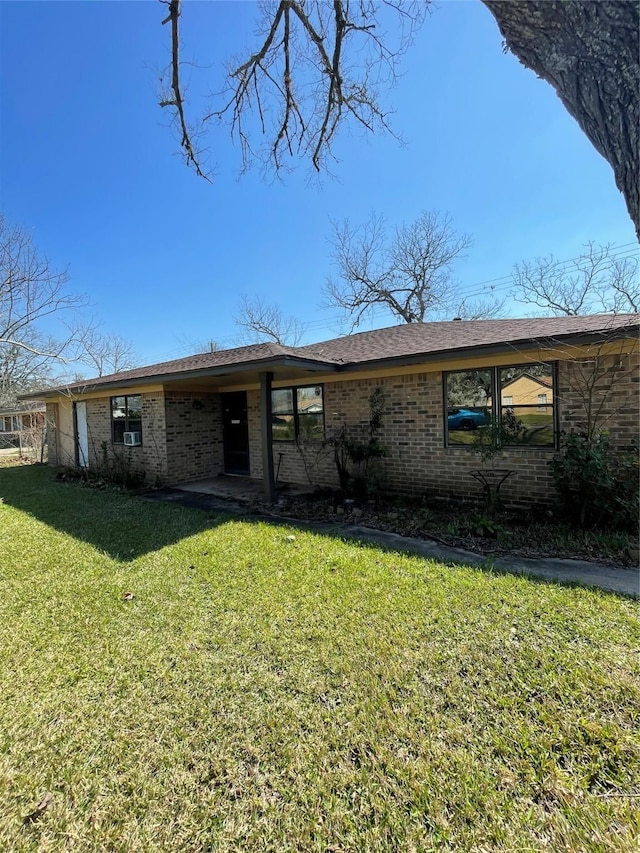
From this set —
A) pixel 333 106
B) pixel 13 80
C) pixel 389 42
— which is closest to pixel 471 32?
pixel 389 42

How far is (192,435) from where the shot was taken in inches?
406

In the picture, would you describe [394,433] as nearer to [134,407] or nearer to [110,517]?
[110,517]

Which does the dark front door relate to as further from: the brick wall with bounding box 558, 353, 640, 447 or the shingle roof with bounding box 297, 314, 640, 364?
the brick wall with bounding box 558, 353, 640, 447

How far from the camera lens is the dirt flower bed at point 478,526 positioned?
4625mm

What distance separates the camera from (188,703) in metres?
2.44

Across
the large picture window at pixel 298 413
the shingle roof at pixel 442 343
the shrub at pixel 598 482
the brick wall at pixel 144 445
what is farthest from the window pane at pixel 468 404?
the brick wall at pixel 144 445

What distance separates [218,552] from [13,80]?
9.88 metres

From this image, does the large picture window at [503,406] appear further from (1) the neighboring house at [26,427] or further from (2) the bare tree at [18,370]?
(1) the neighboring house at [26,427]

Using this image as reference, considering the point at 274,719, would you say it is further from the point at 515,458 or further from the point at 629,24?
the point at 515,458

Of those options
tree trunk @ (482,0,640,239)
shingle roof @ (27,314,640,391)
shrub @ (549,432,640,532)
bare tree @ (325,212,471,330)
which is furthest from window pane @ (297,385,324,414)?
bare tree @ (325,212,471,330)

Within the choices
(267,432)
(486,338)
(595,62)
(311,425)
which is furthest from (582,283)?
(595,62)

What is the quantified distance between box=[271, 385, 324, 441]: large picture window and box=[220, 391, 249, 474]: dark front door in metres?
1.17

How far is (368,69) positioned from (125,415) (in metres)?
9.73

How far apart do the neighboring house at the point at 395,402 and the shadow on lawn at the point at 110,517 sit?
149 cm
